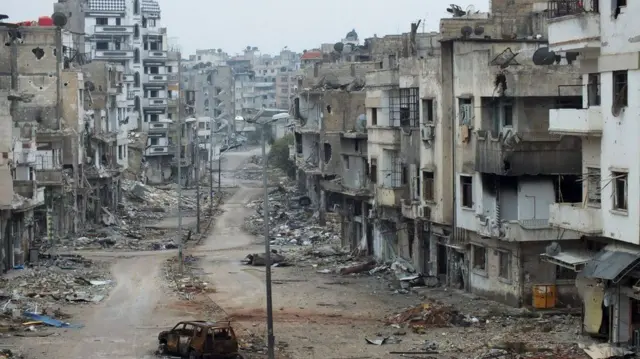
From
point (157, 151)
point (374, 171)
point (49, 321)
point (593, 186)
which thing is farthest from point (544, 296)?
point (157, 151)

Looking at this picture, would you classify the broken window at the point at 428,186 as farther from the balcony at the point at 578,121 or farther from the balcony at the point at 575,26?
the balcony at the point at 575,26

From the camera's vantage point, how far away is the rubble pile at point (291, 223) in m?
69.0

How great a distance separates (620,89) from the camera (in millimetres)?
29641

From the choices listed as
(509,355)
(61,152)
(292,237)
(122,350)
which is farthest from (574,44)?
(61,152)

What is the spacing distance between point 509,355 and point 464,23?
20.7m

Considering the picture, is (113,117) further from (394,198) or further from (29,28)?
(394,198)

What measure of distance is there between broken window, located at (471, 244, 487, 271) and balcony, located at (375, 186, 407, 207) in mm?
7404

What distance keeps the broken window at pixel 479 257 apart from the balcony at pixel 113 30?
74.6 meters

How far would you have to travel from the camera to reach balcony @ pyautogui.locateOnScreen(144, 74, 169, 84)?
117 metres

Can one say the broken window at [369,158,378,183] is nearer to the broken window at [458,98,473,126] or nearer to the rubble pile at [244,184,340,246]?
the broken window at [458,98,473,126]

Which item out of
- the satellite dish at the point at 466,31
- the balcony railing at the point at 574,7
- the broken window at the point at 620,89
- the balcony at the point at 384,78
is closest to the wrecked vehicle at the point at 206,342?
the broken window at the point at 620,89

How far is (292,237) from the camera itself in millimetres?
69812

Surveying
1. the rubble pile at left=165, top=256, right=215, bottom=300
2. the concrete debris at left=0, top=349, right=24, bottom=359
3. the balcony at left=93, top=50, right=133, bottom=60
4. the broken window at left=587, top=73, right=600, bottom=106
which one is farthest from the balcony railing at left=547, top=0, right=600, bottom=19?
the balcony at left=93, top=50, right=133, bottom=60

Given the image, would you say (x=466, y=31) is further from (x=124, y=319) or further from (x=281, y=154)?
(x=281, y=154)
